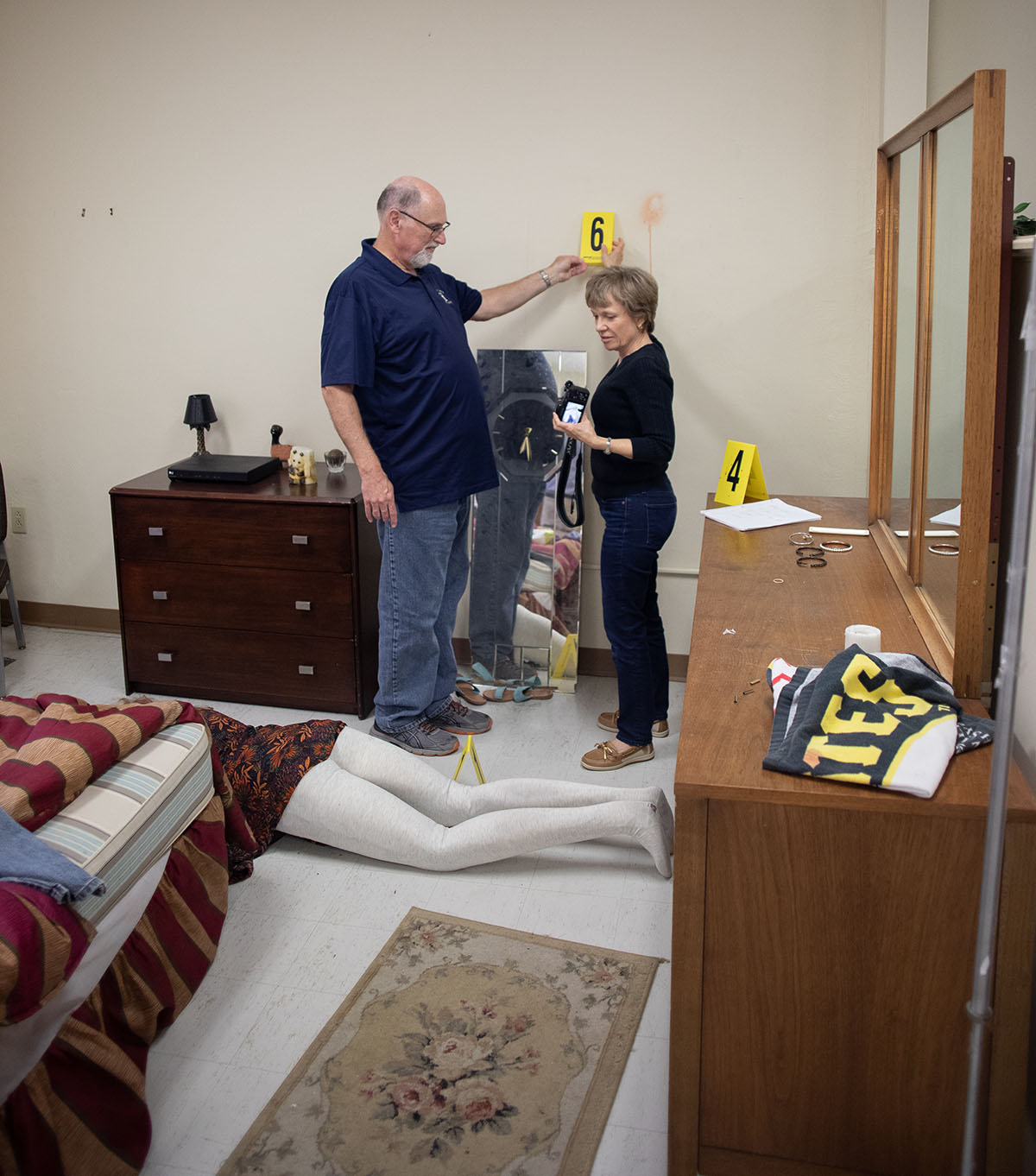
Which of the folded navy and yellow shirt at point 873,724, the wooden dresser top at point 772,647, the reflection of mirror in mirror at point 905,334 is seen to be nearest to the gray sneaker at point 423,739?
the wooden dresser top at point 772,647

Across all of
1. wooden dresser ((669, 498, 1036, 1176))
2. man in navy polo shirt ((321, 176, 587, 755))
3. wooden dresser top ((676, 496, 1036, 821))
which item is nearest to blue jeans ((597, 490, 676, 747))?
wooden dresser top ((676, 496, 1036, 821))

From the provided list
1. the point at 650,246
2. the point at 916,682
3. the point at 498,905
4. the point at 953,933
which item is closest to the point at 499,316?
the point at 650,246

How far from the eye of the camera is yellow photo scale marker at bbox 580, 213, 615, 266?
11.9 ft

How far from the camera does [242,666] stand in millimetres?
3775

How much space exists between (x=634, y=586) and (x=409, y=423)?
787mm

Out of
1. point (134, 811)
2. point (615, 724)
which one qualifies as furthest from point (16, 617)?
point (134, 811)

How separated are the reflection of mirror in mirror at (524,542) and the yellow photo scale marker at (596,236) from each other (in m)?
0.31

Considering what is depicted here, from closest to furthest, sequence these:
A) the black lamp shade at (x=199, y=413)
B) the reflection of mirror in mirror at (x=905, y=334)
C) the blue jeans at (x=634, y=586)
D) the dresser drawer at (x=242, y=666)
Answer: the reflection of mirror in mirror at (x=905, y=334) → the blue jeans at (x=634, y=586) → the dresser drawer at (x=242, y=666) → the black lamp shade at (x=199, y=413)

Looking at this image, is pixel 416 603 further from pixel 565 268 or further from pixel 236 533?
pixel 565 268

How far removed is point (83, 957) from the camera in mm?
1854

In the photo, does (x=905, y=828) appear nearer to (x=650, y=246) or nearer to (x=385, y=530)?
(x=385, y=530)

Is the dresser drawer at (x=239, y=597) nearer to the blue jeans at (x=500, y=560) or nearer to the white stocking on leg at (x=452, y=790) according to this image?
the blue jeans at (x=500, y=560)

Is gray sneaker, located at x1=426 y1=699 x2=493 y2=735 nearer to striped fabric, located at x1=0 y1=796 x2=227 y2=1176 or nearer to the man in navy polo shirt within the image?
the man in navy polo shirt

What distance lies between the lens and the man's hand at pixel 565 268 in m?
3.57
